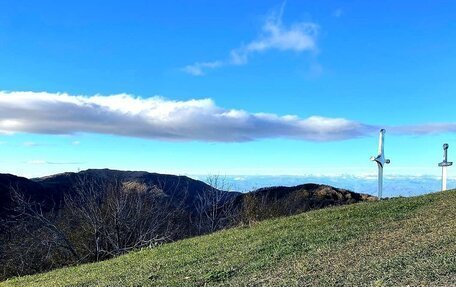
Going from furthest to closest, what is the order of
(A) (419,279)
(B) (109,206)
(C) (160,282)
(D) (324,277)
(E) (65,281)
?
(B) (109,206) < (E) (65,281) < (C) (160,282) < (D) (324,277) < (A) (419,279)

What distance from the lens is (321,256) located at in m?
7.89

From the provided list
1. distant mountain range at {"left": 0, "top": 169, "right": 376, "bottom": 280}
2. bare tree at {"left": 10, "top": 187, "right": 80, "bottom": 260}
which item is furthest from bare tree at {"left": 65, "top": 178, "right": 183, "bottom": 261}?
bare tree at {"left": 10, "top": 187, "right": 80, "bottom": 260}

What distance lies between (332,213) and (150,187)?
1862cm

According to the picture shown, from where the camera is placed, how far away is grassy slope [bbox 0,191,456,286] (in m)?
6.43

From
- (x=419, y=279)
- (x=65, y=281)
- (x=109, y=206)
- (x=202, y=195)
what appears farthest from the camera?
(x=202, y=195)

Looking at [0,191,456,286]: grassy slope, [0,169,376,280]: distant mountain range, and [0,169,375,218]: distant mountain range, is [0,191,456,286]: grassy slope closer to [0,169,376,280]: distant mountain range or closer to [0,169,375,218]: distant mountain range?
[0,169,376,280]: distant mountain range

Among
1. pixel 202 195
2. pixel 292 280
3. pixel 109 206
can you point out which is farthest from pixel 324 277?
pixel 202 195

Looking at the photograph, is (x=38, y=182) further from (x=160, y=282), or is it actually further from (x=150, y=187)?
(x=160, y=282)

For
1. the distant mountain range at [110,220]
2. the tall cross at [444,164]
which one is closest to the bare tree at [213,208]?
the distant mountain range at [110,220]

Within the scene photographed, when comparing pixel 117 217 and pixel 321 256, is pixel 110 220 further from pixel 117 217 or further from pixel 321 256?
pixel 321 256

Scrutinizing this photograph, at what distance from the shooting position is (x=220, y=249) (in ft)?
34.0

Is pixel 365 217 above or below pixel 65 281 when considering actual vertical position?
above

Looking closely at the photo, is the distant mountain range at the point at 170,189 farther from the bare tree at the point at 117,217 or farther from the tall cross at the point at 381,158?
the tall cross at the point at 381,158

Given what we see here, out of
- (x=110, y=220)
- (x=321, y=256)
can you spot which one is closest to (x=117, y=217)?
(x=110, y=220)
